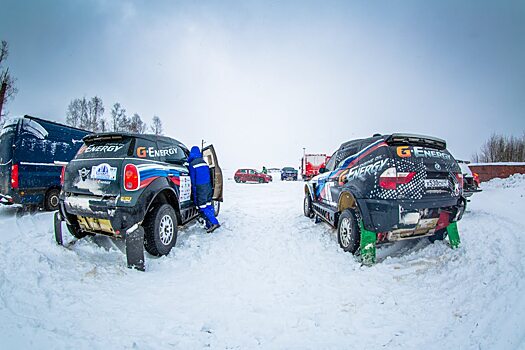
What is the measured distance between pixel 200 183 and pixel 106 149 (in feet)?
5.84

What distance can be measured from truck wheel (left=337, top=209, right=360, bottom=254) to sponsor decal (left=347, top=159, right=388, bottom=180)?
57 cm

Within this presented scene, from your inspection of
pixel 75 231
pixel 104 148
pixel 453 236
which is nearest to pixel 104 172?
pixel 104 148

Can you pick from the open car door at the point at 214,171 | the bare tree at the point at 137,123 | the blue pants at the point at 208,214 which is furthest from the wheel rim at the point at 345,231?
the bare tree at the point at 137,123

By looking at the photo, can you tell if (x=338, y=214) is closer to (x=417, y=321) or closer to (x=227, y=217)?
(x=417, y=321)

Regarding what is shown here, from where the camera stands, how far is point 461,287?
2.67 metres

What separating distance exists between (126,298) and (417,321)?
2.89 m

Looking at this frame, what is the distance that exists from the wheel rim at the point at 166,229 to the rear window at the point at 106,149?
114cm

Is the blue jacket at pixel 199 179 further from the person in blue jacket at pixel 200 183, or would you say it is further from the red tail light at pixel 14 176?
the red tail light at pixel 14 176

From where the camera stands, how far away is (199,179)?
4848 millimetres

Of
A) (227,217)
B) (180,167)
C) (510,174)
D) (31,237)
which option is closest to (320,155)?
(510,174)

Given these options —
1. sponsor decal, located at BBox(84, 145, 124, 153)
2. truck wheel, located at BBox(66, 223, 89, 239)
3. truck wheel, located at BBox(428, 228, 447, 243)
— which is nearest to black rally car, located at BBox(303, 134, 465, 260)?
truck wheel, located at BBox(428, 228, 447, 243)

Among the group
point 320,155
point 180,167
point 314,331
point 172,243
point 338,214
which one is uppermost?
point 320,155

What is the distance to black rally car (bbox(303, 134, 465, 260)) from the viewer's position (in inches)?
125

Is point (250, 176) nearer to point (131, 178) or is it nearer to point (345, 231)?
point (345, 231)
